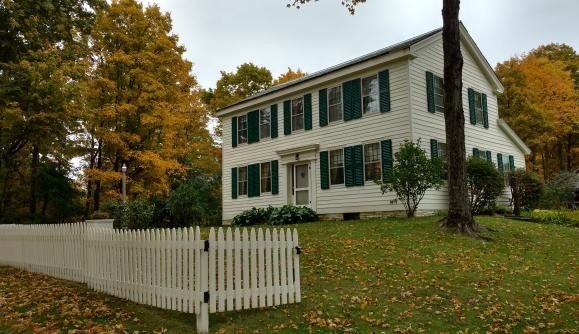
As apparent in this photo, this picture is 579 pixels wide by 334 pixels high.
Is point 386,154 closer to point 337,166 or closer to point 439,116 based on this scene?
point 337,166

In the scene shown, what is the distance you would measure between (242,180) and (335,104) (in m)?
6.14

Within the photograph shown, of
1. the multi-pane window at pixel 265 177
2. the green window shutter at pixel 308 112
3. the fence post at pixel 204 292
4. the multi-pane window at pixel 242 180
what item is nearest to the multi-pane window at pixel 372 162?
the green window shutter at pixel 308 112

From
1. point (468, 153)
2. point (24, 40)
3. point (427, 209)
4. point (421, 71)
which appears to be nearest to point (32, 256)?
point (24, 40)

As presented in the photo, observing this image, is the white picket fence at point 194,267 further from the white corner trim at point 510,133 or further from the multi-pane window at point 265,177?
the white corner trim at point 510,133

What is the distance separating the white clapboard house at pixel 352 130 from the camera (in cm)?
1544

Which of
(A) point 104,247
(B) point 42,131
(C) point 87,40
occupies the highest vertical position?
(C) point 87,40

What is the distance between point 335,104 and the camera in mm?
17469

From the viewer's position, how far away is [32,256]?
1031cm

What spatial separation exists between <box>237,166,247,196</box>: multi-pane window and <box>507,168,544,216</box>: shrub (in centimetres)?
1107

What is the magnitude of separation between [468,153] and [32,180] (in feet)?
71.2

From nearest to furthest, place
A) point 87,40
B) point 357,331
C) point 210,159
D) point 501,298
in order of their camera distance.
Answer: point 357,331, point 501,298, point 87,40, point 210,159

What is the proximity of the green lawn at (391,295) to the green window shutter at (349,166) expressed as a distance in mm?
5790

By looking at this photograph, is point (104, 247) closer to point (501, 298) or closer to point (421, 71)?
point (501, 298)

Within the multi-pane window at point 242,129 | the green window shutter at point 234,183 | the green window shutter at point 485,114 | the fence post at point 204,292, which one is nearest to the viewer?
the fence post at point 204,292
